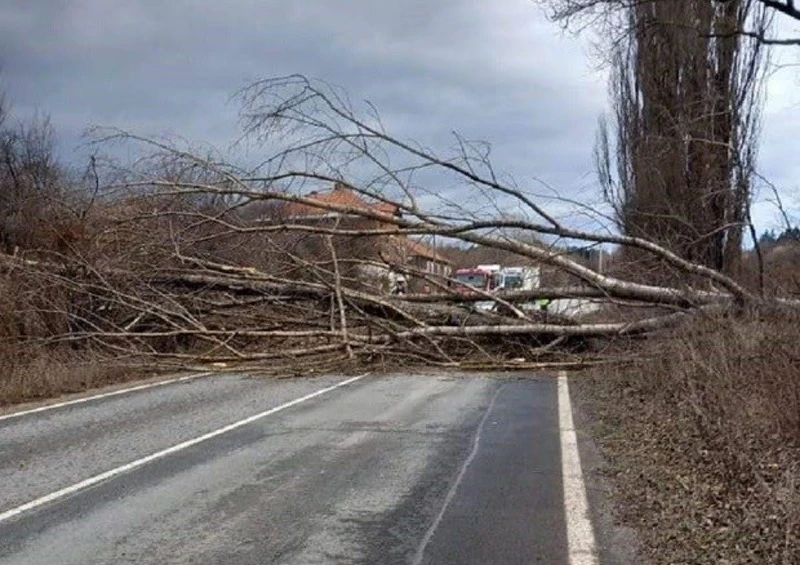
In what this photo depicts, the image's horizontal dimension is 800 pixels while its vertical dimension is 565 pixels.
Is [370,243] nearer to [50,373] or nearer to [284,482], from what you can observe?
[50,373]

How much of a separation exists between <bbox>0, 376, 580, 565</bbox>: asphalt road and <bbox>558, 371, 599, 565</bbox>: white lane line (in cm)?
8

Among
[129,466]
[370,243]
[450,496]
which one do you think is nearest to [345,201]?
[370,243]

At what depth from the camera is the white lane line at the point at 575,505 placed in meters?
5.57

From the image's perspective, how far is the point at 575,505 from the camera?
A: 677 cm

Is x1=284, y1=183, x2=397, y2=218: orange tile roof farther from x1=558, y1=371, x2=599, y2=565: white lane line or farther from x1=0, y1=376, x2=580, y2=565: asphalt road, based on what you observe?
x1=558, y1=371, x2=599, y2=565: white lane line

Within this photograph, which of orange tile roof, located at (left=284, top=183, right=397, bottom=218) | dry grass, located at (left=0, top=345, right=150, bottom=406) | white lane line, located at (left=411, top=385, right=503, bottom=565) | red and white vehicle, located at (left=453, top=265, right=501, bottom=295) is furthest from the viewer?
red and white vehicle, located at (left=453, top=265, right=501, bottom=295)

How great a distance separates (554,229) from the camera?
14688 millimetres

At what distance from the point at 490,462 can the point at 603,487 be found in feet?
4.33

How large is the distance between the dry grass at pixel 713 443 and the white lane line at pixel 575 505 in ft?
0.96

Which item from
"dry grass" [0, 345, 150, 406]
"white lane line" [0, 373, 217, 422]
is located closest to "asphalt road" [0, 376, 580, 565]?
"white lane line" [0, 373, 217, 422]

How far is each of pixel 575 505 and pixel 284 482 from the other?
7.71 ft

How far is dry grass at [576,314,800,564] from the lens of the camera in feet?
18.5

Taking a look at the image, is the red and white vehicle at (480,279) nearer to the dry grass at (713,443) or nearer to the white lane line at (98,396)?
the dry grass at (713,443)

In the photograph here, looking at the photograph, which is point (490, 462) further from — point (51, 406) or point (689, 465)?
point (51, 406)
